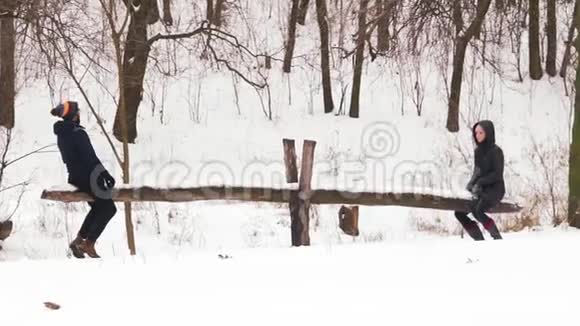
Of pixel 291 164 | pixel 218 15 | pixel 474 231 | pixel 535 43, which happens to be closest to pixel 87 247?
pixel 291 164

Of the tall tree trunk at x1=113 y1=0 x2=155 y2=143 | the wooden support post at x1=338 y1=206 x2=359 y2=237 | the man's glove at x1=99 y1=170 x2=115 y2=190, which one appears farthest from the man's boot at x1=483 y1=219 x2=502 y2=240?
the tall tree trunk at x1=113 y1=0 x2=155 y2=143

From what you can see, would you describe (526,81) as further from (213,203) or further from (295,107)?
(213,203)

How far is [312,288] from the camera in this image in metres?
5.10

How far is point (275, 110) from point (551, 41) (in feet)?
27.2

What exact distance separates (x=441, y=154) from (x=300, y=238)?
9.46m

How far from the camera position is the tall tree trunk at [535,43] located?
20547 mm

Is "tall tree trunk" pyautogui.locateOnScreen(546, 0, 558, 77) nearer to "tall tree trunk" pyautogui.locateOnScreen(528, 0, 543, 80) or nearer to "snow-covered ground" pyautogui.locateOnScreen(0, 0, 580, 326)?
"tall tree trunk" pyautogui.locateOnScreen(528, 0, 543, 80)

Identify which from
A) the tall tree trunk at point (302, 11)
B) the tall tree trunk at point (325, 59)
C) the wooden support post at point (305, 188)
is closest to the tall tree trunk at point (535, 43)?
the tall tree trunk at point (325, 59)

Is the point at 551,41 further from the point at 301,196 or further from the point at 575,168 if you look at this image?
the point at 301,196

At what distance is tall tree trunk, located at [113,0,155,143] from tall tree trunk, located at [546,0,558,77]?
1116 centimetres

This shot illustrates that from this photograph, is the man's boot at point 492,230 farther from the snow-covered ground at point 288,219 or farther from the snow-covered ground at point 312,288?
the snow-covered ground at point 312,288

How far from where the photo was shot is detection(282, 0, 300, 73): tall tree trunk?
20122 millimetres

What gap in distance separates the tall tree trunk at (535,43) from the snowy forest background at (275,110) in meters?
0.06

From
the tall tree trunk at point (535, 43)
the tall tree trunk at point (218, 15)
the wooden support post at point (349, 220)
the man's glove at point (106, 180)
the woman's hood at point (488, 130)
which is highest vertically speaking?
the tall tree trunk at point (218, 15)
